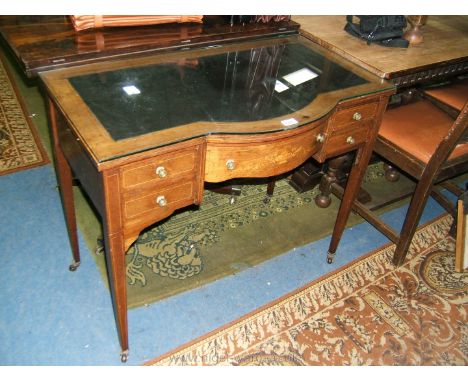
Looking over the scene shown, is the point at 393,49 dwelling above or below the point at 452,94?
above

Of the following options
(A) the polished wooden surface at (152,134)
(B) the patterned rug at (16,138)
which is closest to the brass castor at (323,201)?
(A) the polished wooden surface at (152,134)

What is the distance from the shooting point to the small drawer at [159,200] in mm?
1269

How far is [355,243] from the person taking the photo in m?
2.32

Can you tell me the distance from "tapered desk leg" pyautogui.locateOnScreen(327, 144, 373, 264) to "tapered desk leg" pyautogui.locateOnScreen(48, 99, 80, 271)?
1.16 meters

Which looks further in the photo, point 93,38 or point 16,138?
point 16,138

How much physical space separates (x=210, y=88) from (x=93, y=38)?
475 mm

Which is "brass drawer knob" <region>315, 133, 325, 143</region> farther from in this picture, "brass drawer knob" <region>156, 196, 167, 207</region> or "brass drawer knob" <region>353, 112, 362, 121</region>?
"brass drawer knob" <region>156, 196, 167, 207</region>

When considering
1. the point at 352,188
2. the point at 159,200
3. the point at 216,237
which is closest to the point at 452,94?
the point at 352,188

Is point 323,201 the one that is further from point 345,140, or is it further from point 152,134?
point 152,134

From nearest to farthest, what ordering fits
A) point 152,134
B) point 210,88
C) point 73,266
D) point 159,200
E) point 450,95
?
1. point 152,134
2. point 159,200
3. point 210,88
4. point 73,266
5. point 450,95

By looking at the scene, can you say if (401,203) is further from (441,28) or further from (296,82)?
(296,82)

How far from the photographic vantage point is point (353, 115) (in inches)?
63.7

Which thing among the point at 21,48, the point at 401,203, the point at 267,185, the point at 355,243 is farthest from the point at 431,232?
the point at 21,48
